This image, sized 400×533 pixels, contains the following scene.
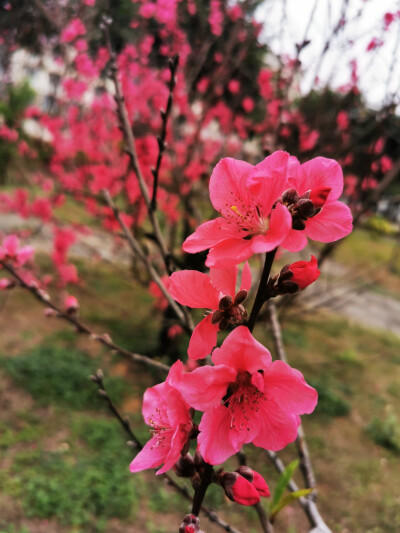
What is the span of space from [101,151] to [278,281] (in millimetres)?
5979

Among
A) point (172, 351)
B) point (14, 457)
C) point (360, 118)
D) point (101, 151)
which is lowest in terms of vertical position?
point (14, 457)

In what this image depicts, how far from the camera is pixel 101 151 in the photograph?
6.12 metres

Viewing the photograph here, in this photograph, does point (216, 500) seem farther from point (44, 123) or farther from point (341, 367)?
point (44, 123)

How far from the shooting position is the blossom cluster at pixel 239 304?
0.60 metres

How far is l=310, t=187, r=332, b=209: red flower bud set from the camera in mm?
599

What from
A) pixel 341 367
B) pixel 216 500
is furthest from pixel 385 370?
pixel 216 500

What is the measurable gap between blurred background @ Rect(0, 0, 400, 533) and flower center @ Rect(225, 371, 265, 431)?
770 millimetres

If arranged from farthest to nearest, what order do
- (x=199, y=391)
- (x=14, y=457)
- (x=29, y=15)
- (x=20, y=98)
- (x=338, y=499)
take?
(x=20, y=98) → (x=29, y=15) → (x=338, y=499) → (x=14, y=457) → (x=199, y=391)

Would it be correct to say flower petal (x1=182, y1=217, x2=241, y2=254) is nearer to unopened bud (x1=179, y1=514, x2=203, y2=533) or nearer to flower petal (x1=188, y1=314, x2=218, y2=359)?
flower petal (x1=188, y1=314, x2=218, y2=359)

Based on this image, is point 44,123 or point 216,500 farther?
point 44,123

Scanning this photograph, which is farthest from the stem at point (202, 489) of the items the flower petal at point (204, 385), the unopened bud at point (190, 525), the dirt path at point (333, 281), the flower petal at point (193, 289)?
the dirt path at point (333, 281)

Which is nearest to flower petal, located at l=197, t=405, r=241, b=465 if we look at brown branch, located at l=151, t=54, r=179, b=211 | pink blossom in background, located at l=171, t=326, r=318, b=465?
pink blossom in background, located at l=171, t=326, r=318, b=465

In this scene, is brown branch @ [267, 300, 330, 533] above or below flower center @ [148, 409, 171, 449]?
below

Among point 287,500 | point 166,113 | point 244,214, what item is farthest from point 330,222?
point 287,500
